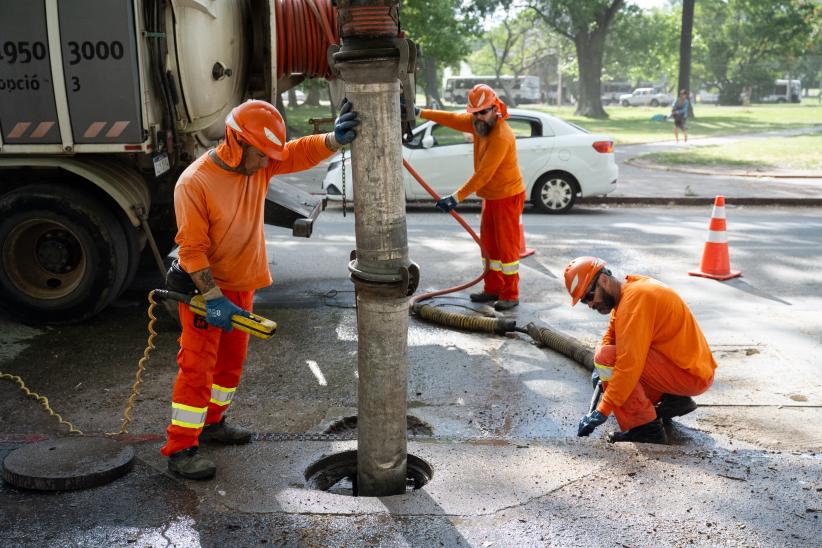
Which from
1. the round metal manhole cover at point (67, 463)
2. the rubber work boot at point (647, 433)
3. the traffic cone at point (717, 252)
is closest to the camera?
the round metal manhole cover at point (67, 463)

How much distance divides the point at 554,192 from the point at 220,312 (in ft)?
29.6

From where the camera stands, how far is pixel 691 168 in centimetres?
1811

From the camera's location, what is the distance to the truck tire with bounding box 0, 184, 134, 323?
20.9 feet

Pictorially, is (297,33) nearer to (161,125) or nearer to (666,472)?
(161,125)

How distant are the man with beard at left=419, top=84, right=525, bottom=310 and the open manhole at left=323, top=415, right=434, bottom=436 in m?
2.52

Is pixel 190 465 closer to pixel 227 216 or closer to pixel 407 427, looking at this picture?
pixel 227 216

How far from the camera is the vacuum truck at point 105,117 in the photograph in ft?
19.4

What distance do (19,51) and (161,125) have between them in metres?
1.08

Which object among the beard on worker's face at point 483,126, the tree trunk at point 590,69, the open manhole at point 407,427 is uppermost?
the tree trunk at point 590,69

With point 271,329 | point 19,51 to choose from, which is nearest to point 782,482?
point 271,329

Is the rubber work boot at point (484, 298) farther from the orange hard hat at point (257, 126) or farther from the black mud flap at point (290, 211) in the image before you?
the orange hard hat at point (257, 126)

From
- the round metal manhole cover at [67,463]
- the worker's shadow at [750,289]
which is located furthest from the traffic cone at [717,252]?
the round metal manhole cover at [67,463]

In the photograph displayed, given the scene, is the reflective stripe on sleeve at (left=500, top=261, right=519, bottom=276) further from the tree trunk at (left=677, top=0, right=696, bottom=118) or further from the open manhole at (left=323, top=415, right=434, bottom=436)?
the tree trunk at (left=677, top=0, right=696, bottom=118)

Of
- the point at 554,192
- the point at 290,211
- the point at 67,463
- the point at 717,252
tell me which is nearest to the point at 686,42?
the point at 554,192
